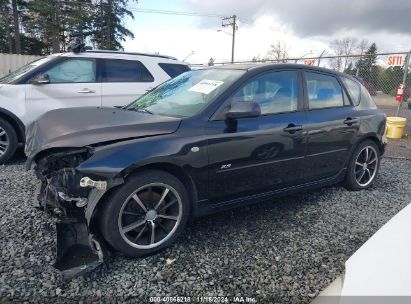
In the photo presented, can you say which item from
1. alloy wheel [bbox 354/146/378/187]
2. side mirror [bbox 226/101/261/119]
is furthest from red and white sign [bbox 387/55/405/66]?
side mirror [bbox 226/101/261/119]

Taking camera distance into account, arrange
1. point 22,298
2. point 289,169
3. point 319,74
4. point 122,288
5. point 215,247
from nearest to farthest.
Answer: point 22,298, point 122,288, point 215,247, point 289,169, point 319,74

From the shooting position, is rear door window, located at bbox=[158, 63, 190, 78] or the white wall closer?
rear door window, located at bbox=[158, 63, 190, 78]

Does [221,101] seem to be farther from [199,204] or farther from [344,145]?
[344,145]

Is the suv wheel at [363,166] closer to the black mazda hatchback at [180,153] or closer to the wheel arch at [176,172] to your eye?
the black mazda hatchback at [180,153]

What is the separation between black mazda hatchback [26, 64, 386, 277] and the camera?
2.58 meters

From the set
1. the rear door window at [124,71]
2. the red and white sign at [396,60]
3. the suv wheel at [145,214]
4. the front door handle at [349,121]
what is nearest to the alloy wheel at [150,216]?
the suv wheel at [145,214]

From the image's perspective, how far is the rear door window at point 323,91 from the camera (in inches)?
154

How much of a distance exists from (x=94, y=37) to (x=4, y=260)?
37803 millimetres

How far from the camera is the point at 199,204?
3.05m

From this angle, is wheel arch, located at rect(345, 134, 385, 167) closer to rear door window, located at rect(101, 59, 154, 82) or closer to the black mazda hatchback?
the black mazda hatchback

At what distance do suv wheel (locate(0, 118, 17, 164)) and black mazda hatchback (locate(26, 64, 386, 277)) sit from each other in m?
2.33

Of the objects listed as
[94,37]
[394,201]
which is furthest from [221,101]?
[94,37]

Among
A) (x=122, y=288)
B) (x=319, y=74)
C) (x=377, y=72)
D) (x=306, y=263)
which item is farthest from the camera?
(x=377, y=72)

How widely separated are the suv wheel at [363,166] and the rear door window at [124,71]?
13.3 ft
